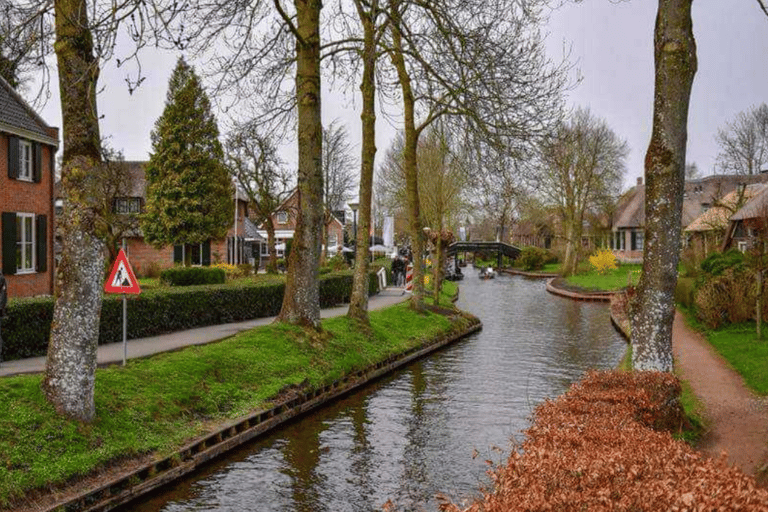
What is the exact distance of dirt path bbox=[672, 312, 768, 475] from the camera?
830 centimetres

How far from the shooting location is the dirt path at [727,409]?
830 centimetres

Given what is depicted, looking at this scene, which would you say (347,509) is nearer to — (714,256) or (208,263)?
(714,256)

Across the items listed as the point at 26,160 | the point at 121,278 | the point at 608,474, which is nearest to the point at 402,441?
the point at 121,278

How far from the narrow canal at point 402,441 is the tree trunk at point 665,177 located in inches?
89.7

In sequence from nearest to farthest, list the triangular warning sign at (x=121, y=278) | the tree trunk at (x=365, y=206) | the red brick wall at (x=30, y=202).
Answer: the triangular warning sign at (x=121, y=278)
the tree trunk at (x=365, y=206)
the red brick wall at (x=30, y=202)

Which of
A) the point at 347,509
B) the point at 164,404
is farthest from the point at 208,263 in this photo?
the point at 347,509

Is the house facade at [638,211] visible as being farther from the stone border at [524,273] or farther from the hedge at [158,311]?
the hedge at [158,311]

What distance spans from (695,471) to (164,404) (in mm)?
7387

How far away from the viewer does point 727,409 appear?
34.8ft

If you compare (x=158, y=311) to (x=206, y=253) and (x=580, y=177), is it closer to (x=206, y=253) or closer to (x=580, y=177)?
(x=206, y=253)

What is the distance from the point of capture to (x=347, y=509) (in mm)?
7766

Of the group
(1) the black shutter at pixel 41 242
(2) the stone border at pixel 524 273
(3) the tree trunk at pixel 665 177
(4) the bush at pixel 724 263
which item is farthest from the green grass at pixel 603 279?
(3) the tree trunk at pixel 665 177

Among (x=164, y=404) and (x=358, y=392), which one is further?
(x=358, y=392)

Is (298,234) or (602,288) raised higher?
(298,234)
